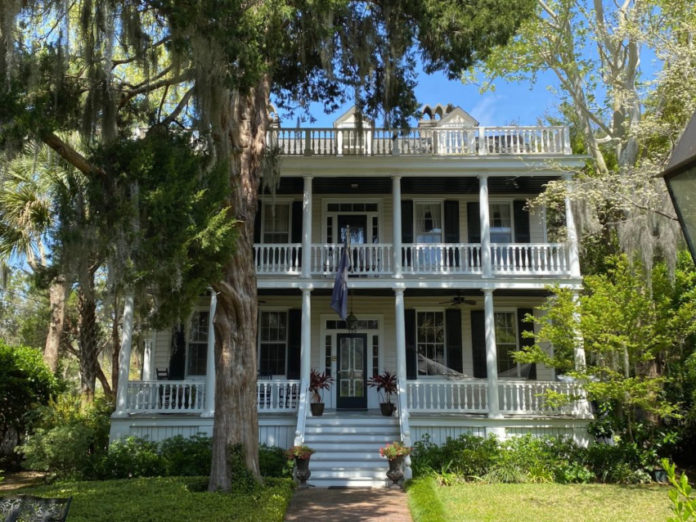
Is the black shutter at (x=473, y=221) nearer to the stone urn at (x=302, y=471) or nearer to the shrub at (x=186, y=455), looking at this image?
the stone urn at (x=302, y=471)

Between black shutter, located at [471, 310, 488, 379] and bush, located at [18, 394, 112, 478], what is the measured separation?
336 inches

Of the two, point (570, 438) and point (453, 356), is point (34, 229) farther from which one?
point (570, 438)

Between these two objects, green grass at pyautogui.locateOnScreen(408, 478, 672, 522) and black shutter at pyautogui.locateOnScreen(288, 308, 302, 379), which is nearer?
green grass at pyautogui.locateOnScreen(408, 478, 672, 522)

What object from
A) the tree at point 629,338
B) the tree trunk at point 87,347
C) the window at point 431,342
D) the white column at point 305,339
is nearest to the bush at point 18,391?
the tree trunk at point 87,347

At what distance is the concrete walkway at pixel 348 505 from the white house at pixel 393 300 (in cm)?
64

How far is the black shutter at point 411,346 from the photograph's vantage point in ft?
47.5

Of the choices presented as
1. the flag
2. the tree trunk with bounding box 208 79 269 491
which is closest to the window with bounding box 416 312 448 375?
the flag

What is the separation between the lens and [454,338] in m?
14.8

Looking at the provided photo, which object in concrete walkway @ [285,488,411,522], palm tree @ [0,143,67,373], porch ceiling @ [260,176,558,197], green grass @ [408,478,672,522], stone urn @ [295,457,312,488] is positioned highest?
porch ceiling @ [260,176,558,197]

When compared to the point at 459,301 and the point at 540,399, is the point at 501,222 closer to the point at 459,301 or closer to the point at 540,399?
the point at 459,301

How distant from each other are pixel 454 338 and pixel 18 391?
10.1m

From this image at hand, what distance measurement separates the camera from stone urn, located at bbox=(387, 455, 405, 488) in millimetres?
10312

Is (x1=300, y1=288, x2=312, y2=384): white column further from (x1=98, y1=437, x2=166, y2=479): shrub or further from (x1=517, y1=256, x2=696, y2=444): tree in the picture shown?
(x1=517, y1=256, x2=696, y2=444): tree

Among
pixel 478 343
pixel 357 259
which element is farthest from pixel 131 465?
pixel 478 343
